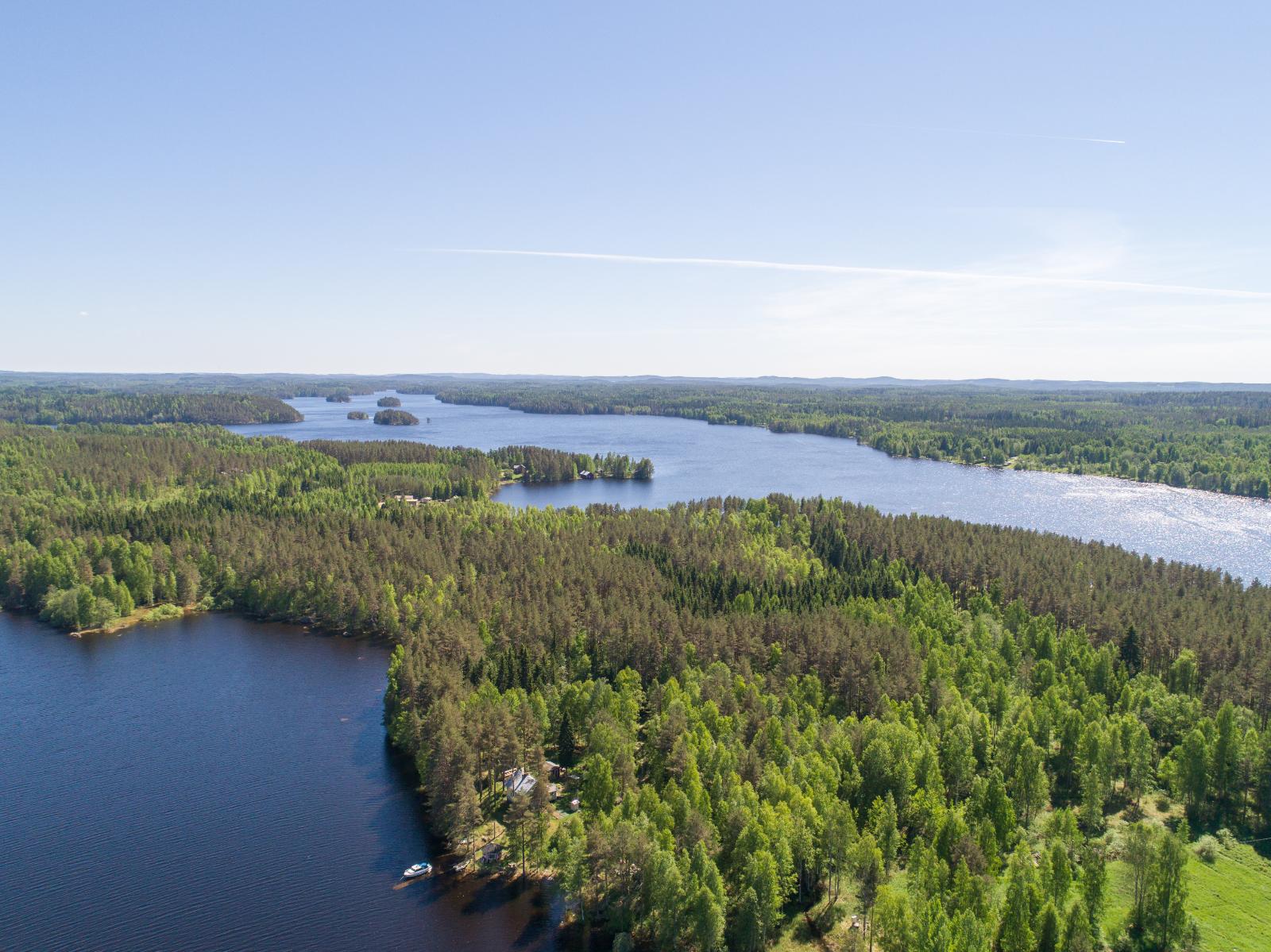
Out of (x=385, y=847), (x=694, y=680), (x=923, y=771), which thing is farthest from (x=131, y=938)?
(x=923, y=771)

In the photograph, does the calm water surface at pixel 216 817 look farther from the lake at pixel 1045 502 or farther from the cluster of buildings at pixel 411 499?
the lake at pixel 1045 502

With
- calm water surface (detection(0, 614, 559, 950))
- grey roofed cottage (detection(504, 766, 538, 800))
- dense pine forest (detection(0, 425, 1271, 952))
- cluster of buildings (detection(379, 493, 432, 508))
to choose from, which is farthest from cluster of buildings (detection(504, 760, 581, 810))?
cluster of buildings (detection(379, 493, 432, 508))

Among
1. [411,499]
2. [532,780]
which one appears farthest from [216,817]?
[411,499]

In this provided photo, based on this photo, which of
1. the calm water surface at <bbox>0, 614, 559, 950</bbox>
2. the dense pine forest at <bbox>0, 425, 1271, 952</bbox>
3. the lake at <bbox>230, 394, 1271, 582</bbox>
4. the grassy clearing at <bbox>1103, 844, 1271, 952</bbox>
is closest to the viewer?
the grassy clearing at <bbox>1103, 844, 1271, 952</bbox>

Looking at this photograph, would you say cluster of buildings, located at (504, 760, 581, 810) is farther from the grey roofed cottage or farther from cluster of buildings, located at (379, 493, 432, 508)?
cluster of buildings, located at (379, 493, 432, 508)

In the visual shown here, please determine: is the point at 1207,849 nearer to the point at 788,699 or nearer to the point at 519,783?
the point at 788,699

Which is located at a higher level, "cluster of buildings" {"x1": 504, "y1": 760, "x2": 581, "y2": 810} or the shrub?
"cluster of buildings" {"x1": 504, "y1": 760, "x2": 581, "y2": 810}

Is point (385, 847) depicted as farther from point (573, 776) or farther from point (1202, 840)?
point (1202, 840)

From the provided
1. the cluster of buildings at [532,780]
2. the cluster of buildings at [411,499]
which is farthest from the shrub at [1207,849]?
the cluster of buildings at [411,499]
